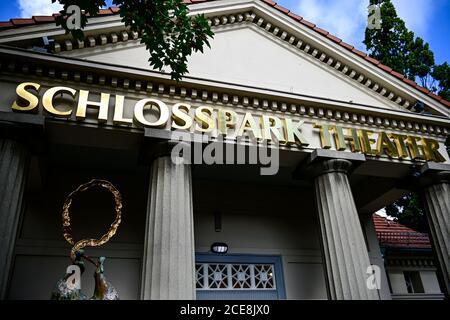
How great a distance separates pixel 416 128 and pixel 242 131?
5.35 meters

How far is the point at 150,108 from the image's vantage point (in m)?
8.48

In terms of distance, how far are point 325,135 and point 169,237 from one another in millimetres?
4734

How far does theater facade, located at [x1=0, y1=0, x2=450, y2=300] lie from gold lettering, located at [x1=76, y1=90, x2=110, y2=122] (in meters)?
0.03

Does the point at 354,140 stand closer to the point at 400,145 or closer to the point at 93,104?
the point at 400,145

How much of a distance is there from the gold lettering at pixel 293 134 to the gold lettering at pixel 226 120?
133 cm

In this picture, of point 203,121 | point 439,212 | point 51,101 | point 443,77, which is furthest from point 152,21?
point 443,77

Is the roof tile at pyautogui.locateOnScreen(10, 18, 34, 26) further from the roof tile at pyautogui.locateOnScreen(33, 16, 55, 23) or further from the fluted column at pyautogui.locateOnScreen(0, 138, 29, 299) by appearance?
the fluted column at pyautogui.locateOnScreen(0, 138, 29, 299)

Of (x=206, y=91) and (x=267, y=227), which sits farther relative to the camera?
(x=267, y=227)

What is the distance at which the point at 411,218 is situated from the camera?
19.7 metres

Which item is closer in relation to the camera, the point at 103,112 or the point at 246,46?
the point at 103,112

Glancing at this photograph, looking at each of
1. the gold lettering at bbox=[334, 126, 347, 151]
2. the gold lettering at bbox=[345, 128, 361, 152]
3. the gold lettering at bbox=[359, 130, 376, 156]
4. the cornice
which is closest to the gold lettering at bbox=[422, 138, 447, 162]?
the cornice

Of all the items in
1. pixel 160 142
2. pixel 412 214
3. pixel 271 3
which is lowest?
pixel 160 142

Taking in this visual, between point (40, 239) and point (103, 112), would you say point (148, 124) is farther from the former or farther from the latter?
point (40, 239)
